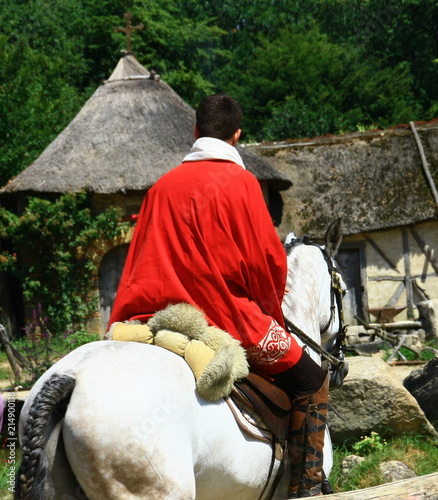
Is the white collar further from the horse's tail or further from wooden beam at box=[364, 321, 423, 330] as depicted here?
wooden beam at box=[364, 321, 423, 330]

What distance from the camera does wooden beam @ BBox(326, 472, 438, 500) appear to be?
2824 millimetres

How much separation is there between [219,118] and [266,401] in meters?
1.35

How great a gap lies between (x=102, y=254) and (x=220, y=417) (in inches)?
426

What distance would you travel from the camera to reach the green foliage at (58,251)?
13.2m

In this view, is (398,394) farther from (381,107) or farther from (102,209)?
(381,107)

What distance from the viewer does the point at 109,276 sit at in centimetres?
1387

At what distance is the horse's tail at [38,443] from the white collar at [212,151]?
1.35m

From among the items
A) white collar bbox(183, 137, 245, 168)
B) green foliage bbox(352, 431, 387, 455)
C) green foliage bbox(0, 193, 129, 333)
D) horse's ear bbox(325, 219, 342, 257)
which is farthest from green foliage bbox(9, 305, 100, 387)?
white collar bbox(183, 137, 245, 168)

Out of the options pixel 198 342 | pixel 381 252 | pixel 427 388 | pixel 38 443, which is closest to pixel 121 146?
pixel 381 252

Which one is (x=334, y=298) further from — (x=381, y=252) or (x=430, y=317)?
(x=381, y=252)

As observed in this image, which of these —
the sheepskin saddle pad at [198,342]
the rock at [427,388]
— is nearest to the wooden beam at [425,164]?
the rock at [427,388]

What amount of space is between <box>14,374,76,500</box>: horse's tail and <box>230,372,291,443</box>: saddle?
85 centimetres

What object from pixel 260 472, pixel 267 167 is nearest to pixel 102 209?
pixel 267 167

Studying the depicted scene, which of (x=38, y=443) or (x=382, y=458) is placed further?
(x=382, y=458)
